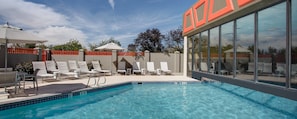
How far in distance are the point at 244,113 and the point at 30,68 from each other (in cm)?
939

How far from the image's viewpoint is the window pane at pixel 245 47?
6469mm

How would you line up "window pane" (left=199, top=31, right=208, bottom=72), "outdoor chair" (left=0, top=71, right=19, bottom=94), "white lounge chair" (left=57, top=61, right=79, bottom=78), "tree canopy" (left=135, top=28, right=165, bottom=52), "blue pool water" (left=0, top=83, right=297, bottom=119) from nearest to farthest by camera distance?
"blue pool water" (left=0, top=83, right=297, bottom=119)
"outdoor chair" (left=0, top=71, right=19, bottom=94)
"white lounge chair" (left=57, top=61, right=79, bottom=78)
"window pane" (left=199, top=31, right=208, bottom=72)
"tree canopy" (left=135, top=28, right=165, bottom=52)

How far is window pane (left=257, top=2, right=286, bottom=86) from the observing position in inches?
208

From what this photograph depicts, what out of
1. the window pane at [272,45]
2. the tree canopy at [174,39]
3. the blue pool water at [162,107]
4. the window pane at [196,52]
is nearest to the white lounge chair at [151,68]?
the window pane at [196,52]

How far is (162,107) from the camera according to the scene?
5441 mm

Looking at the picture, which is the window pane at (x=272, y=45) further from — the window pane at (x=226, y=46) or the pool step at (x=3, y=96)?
the pool step at (x=3, y=96)

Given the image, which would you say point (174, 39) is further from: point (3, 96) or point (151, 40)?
point (3, 96)

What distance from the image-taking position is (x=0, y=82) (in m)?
5.69

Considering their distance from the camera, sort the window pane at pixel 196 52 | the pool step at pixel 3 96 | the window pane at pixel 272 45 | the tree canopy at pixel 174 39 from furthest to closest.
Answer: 1. the tree canopy at pixel 174 39
2. the window pane at pixel 196 52
3. the window pane at pixel 272 45
4. the pool step at pixel 3 96

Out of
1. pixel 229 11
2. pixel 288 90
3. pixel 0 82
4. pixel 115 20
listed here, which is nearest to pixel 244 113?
pixel 288 90

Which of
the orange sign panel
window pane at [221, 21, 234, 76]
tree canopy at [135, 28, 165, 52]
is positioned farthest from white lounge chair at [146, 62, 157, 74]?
tree canopy at [135, 28, 165, 52]

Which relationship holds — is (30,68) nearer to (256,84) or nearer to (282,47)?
(256,84)

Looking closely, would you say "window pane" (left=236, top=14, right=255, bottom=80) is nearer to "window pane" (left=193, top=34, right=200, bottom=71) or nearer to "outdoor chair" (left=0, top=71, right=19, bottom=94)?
"window pane" (left=193, top=34, right=200, bottom=71)

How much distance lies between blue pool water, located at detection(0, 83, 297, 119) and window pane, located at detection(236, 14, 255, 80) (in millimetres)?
783
